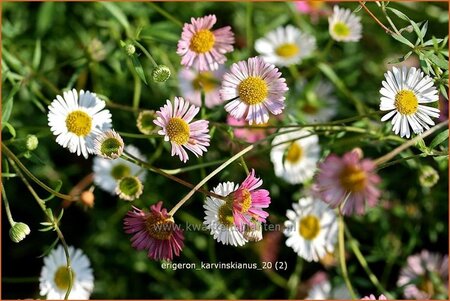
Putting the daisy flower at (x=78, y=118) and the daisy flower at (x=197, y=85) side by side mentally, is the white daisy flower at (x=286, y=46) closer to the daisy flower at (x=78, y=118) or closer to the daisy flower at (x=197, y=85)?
the daisy flower at (x=197, y=85)

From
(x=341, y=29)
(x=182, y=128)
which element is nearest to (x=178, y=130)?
(x=182, y=128)

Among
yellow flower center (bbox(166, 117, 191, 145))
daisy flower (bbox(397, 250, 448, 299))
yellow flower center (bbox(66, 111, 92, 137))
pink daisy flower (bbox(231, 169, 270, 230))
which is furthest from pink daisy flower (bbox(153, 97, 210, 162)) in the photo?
daisy flower (bbox(397, 250, 448, 299))

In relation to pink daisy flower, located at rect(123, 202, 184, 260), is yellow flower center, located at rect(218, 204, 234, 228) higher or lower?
higher

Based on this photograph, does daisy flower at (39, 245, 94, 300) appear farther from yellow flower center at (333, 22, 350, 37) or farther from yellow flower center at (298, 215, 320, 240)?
yellow flower center at (333, 22, 350, 37)

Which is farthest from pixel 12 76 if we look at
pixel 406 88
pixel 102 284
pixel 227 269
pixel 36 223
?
pixel 406 88

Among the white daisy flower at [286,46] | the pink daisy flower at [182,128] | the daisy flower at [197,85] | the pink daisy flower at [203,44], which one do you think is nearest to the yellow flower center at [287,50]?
the white daisy flower at [286,46]

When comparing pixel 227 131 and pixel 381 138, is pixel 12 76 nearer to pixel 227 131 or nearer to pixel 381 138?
pixel 227 131
